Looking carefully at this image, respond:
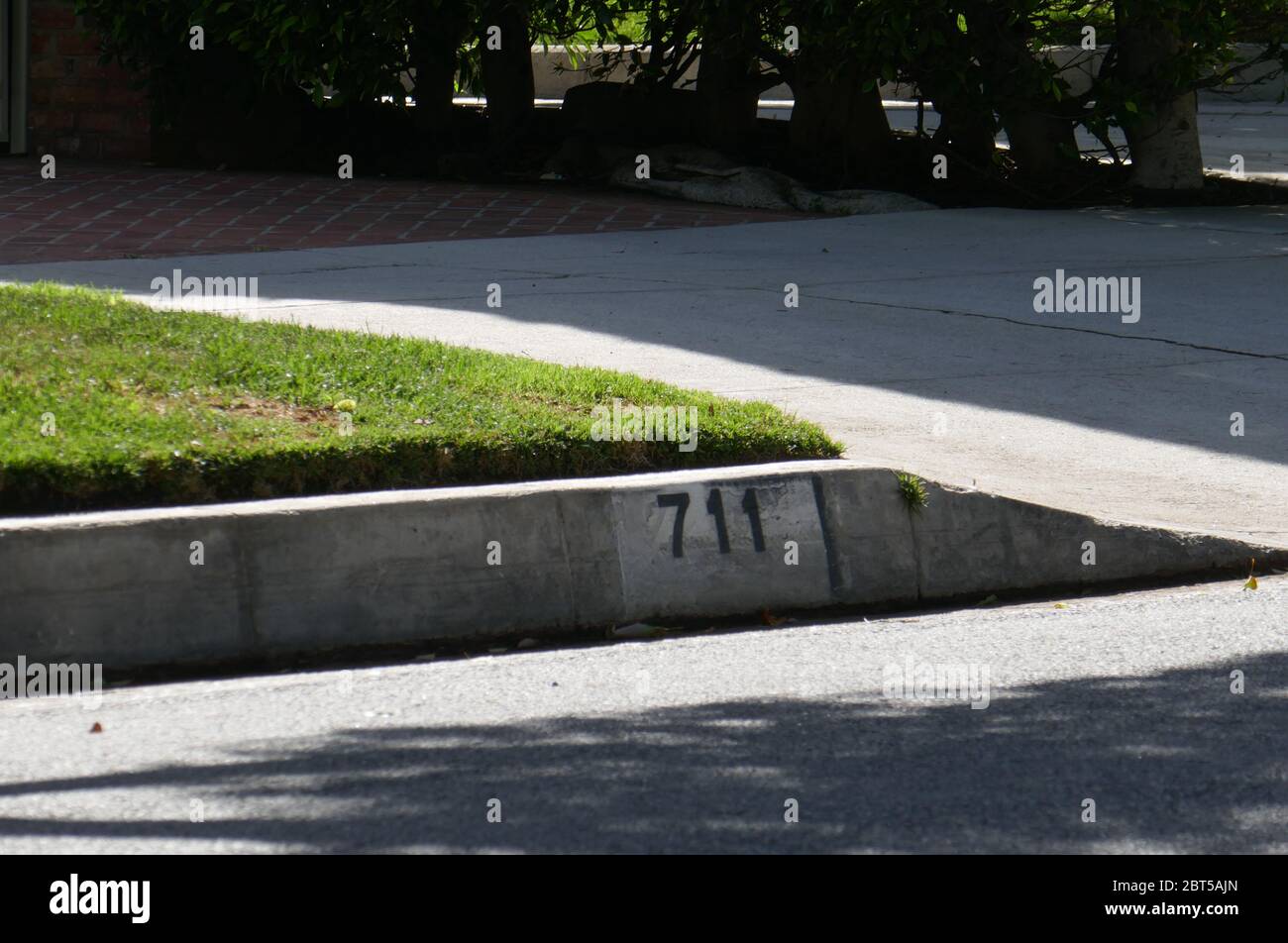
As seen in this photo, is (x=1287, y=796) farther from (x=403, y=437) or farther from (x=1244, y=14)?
(x=1244, y=14)

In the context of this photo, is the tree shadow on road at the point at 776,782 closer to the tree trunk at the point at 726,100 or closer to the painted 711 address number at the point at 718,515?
the painted 711 address number at the point at 718,515

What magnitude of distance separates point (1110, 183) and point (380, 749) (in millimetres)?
13635

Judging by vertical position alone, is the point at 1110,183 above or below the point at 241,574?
above

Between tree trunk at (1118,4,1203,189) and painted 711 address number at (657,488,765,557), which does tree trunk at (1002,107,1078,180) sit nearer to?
tree trunk at (1118,4,1203,189)

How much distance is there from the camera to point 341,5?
1579 centimetres

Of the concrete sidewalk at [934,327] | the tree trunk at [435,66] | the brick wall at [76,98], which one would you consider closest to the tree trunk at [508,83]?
the tree trunk at [435,66]

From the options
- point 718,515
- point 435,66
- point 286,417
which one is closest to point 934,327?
point 718,515

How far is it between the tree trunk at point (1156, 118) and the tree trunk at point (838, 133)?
231 cm

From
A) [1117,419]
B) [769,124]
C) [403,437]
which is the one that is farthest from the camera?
[769,124]

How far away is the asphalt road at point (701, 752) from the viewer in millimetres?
3926

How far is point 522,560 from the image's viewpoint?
229 inches
